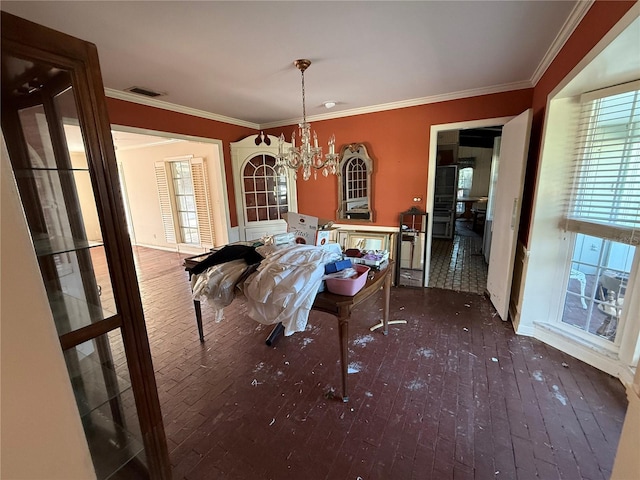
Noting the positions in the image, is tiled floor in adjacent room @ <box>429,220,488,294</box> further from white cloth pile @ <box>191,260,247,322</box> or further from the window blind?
white cloth pile @ <box>191,260,247,322</box>

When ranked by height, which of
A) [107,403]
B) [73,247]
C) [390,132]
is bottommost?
[107,403]

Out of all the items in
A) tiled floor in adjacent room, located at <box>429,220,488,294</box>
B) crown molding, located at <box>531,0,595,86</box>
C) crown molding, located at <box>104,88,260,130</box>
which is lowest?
tiled floor in adjacent room, located at <box>429,220,488,294</box>

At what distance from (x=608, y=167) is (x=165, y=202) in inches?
263

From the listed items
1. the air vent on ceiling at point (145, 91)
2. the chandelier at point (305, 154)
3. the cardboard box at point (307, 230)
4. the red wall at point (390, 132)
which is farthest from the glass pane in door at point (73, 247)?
the red wall at point (390, 132)

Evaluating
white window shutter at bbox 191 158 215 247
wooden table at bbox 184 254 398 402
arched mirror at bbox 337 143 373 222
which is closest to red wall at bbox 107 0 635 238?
arched mirror at bbox 337 143 373 222

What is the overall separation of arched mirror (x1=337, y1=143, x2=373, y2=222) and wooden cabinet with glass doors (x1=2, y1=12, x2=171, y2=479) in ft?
11.1

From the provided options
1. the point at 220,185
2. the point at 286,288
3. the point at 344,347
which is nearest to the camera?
the point at 286,288

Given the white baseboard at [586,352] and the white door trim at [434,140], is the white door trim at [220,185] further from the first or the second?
the white baseboard at [586,352]

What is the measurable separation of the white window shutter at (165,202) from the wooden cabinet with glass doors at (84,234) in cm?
505

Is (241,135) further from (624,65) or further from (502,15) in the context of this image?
(624,65)

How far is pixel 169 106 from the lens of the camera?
349 cm

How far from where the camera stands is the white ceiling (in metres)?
1.65

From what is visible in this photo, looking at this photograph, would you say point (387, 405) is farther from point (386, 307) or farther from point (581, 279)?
point (581, 279)

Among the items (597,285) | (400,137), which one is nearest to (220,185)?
(400,137)
